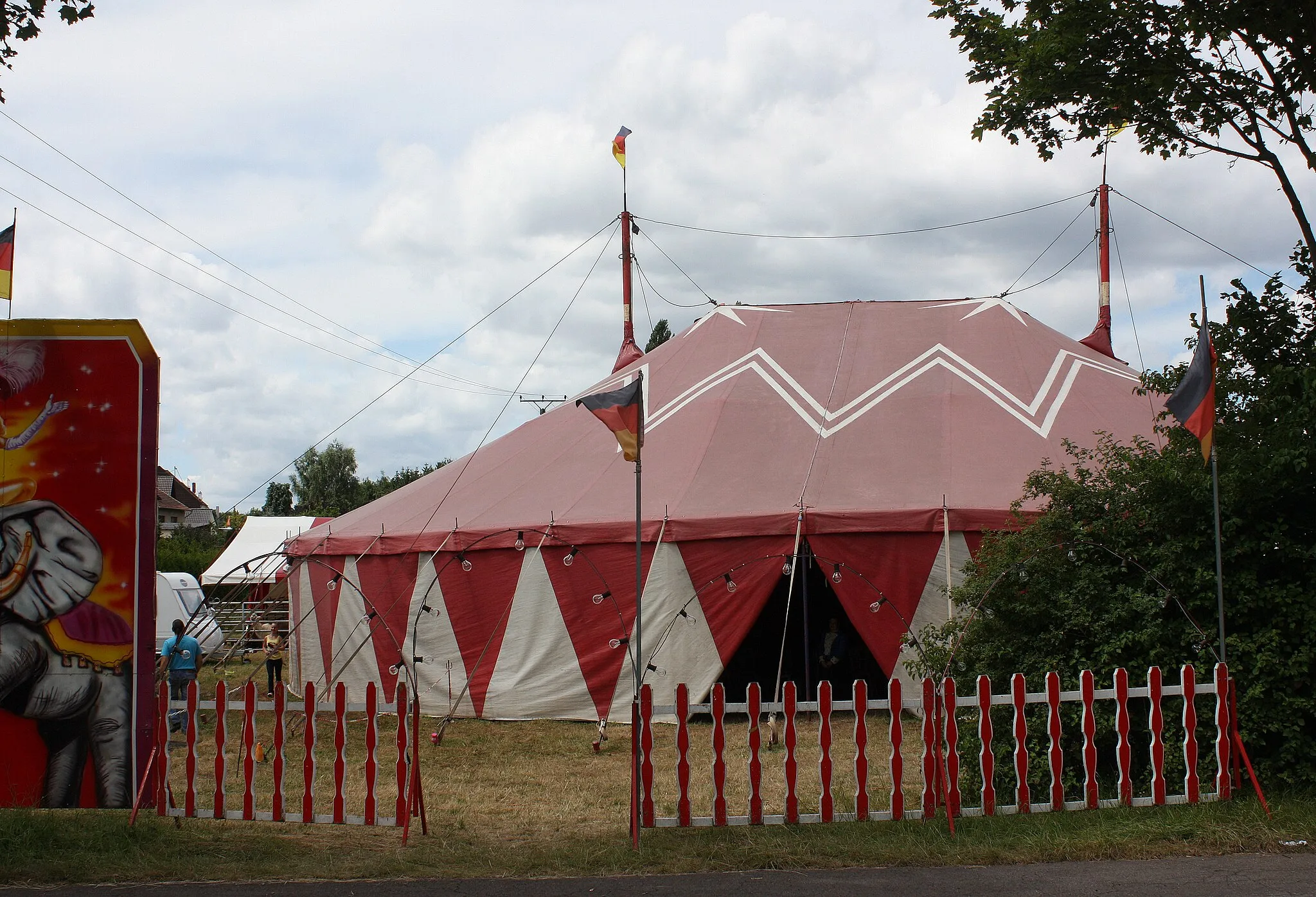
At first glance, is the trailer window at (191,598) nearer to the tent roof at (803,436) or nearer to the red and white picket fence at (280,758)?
the tent roof at (803,436)

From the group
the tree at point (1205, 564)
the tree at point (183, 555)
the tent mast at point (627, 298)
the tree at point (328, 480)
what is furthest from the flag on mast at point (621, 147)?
the tree at point (328, 480)

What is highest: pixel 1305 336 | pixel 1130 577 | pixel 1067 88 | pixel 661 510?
pixel 1067 88

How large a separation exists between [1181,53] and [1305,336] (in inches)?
74.8

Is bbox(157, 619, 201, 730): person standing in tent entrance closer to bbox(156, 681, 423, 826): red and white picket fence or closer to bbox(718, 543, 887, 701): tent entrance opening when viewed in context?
bbox(156, 681, 423, 826): red and white picket fence

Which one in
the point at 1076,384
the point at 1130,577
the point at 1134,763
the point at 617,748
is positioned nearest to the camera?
the point at 1134,763

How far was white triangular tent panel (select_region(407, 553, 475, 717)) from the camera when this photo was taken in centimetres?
1162

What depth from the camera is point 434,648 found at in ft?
38.5

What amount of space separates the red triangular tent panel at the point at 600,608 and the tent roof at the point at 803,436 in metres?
0.21

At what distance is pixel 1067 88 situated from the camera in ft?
24.2

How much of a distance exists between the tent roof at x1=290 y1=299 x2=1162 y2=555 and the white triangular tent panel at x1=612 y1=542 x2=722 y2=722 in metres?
0.37

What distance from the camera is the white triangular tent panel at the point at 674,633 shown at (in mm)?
10836

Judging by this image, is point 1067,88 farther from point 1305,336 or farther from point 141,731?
point 141,731

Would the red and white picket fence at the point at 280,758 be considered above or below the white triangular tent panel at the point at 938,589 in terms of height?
below

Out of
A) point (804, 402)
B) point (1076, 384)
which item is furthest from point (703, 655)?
point (1076, 384)
